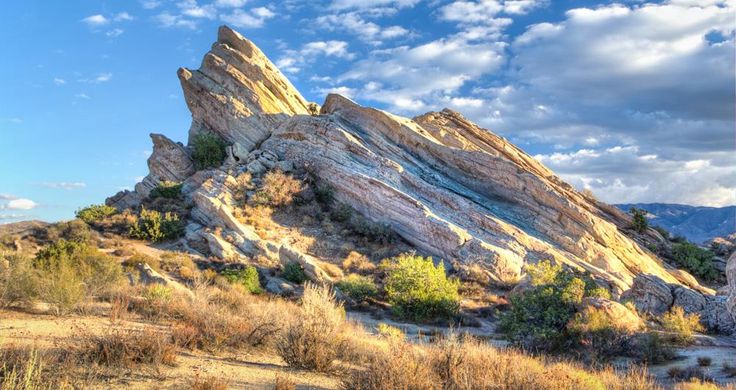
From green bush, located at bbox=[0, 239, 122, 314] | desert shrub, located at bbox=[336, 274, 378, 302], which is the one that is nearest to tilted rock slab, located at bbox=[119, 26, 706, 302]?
desert shrub, located at bbox=[336, 274, 378, 302]

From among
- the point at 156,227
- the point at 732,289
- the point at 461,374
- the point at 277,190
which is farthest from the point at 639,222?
the point at 461,374

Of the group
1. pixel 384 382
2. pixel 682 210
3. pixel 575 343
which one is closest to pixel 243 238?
pixel 575 343

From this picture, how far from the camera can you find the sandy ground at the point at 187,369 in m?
7.29

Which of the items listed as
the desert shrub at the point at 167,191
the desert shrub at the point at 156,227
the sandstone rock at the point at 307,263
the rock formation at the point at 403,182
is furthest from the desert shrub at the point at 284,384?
the desert shrub at the point at 167,191

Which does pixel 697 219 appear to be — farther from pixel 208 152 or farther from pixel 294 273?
pixel 294 273

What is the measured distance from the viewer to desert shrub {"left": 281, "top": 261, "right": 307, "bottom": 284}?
21.1 meters

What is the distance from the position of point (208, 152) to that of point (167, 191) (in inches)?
179

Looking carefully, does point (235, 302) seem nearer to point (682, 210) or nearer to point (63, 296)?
point (63, 296)

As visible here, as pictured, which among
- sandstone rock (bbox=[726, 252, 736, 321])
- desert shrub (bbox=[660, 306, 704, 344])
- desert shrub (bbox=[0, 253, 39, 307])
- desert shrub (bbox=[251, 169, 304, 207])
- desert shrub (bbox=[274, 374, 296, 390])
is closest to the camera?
desert shrub (bbox=[274, 374, 296, 390])

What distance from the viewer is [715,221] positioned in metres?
174

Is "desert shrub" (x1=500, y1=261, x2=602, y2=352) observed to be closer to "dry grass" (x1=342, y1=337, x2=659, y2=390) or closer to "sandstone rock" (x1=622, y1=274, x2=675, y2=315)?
"dry grass" (x1=342, y1=337, x2=659, y2=390)

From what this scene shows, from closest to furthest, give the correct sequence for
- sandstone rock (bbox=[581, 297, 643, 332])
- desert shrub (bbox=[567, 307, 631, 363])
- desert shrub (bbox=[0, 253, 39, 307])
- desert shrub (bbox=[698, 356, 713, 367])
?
desert shrub (bbox=[698, 356, 713, 367])
desert shrub (bbox=[567, 307, 631, 363])
desert shrub (bbox=[0, 253, 39, 307])
sandstone rock (bbox=[581, 297, 643, 332])

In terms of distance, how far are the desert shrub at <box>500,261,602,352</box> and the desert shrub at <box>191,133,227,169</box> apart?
23.9 metres

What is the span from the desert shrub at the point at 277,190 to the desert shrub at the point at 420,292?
36.0 ft
